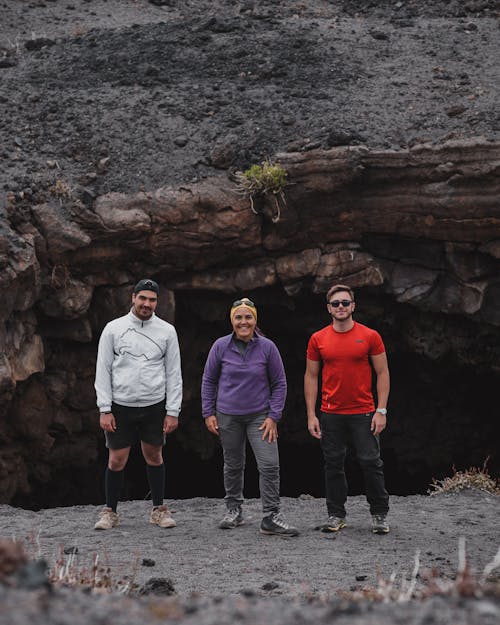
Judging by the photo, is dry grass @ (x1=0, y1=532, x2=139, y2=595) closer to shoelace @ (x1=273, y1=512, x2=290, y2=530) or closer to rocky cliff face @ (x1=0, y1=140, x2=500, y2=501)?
shoelace @ (x1=273, y1=512, x2=290, y2=530)

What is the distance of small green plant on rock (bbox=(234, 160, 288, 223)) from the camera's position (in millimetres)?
9984

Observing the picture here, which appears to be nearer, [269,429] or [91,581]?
[91,581]

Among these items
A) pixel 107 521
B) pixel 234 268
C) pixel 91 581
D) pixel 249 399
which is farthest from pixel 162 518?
pixel 234 268

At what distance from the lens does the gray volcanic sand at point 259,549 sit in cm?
487

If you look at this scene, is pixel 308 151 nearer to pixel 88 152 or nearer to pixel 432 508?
pixel 88 152

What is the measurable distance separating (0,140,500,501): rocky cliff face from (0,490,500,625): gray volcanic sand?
2428mm

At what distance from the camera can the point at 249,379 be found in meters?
6.75

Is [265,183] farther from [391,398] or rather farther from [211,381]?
[391,398]

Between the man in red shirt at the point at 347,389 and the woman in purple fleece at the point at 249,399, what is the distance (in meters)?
0.34

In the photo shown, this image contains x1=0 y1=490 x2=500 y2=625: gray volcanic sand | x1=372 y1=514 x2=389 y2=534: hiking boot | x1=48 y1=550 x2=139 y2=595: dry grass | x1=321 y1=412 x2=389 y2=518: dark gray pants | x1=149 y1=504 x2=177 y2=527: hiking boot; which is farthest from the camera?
x1=149 y1=504 x2=177 y2=527: hiking boot

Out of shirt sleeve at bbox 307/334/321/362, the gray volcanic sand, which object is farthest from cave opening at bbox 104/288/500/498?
shirt sleeve at bbox 307/334/321/362

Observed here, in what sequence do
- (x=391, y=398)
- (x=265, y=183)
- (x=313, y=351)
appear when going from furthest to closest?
(x=391, y=398) → (x=265, y=183) → (x=313, y=351)

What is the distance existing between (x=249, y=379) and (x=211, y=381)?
388 millimetres

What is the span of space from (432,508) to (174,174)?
17.2 feet
